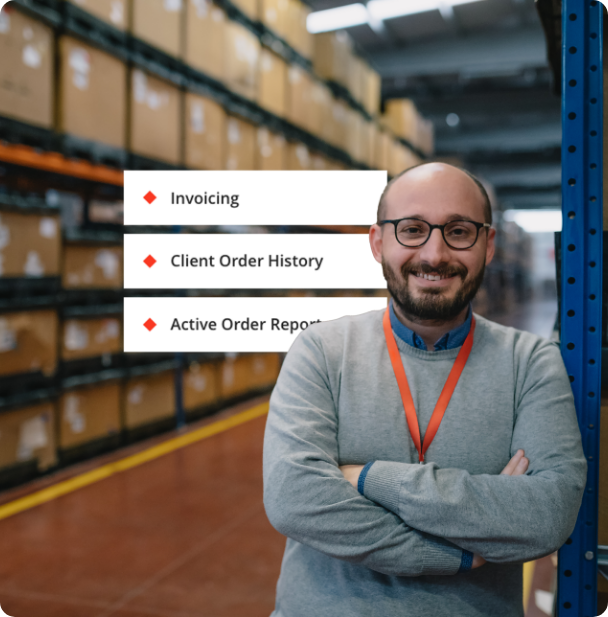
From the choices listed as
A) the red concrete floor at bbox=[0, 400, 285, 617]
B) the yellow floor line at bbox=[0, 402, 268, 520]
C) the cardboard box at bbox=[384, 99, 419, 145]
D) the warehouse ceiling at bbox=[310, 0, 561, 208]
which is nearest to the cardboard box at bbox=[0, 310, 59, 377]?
the yellow floor line at bbox=[0, 402, 268, 520]

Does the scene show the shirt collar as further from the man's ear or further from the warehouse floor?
the warehouse floor

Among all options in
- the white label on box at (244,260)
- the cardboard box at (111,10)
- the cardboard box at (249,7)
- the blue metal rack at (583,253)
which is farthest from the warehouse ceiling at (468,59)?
the blue metal rack at (583,253)

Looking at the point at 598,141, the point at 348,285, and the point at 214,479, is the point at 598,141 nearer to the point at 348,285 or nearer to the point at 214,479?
the point at 348,285

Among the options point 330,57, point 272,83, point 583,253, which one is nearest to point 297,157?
point 272,83

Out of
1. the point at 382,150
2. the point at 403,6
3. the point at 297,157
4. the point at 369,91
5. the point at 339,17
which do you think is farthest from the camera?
the point at 339,17

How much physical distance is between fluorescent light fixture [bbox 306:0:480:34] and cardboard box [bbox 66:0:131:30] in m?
5.18

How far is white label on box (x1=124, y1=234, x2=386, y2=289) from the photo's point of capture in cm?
252

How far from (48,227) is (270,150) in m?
2.45

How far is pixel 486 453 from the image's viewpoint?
152 cm

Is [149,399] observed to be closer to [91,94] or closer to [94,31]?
[91,94]

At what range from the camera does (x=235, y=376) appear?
23.5ft

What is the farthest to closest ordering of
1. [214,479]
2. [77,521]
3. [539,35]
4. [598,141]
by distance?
[539,35] → [214,479] → [77,521] → [598,141]

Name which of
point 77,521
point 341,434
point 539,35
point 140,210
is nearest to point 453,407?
point 341,434

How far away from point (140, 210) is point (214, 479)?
119 inches
